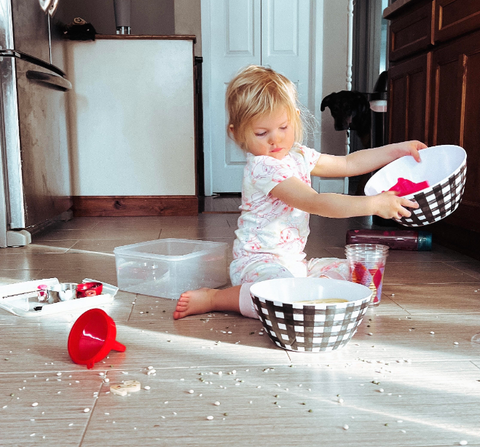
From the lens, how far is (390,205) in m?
1.08

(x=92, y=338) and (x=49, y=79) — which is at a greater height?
(x=49, y=79)

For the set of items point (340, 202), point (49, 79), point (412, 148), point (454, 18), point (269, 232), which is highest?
point (454, 18)

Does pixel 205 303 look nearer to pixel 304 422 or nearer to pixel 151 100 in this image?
pixel 304 422

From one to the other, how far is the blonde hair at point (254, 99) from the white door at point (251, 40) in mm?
2504

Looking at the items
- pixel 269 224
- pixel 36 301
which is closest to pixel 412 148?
pixel 269 224

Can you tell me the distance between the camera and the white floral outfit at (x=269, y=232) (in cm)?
134

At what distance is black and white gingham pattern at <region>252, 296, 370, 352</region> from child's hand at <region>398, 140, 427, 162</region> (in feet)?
1.62

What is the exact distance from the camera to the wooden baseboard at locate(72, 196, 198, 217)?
10.1ft

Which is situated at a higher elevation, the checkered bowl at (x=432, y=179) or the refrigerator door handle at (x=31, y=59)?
the refrigerator door handle at (x=31, y=59)

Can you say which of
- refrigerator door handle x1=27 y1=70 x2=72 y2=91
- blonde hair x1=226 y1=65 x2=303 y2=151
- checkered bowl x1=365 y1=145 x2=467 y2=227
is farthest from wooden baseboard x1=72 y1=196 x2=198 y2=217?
checkered bowl x1=365 y1=145 x2=467 y2=227

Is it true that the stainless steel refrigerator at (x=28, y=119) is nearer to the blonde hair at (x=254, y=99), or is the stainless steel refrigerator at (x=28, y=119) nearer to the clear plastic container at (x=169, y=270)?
the clear plastic container at (x=169, y=270)

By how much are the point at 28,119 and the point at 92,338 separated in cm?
154

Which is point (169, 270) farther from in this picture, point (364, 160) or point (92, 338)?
point (364, 160)

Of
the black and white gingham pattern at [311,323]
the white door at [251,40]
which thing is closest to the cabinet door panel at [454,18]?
the black and white gingham pattern at [311,323]
